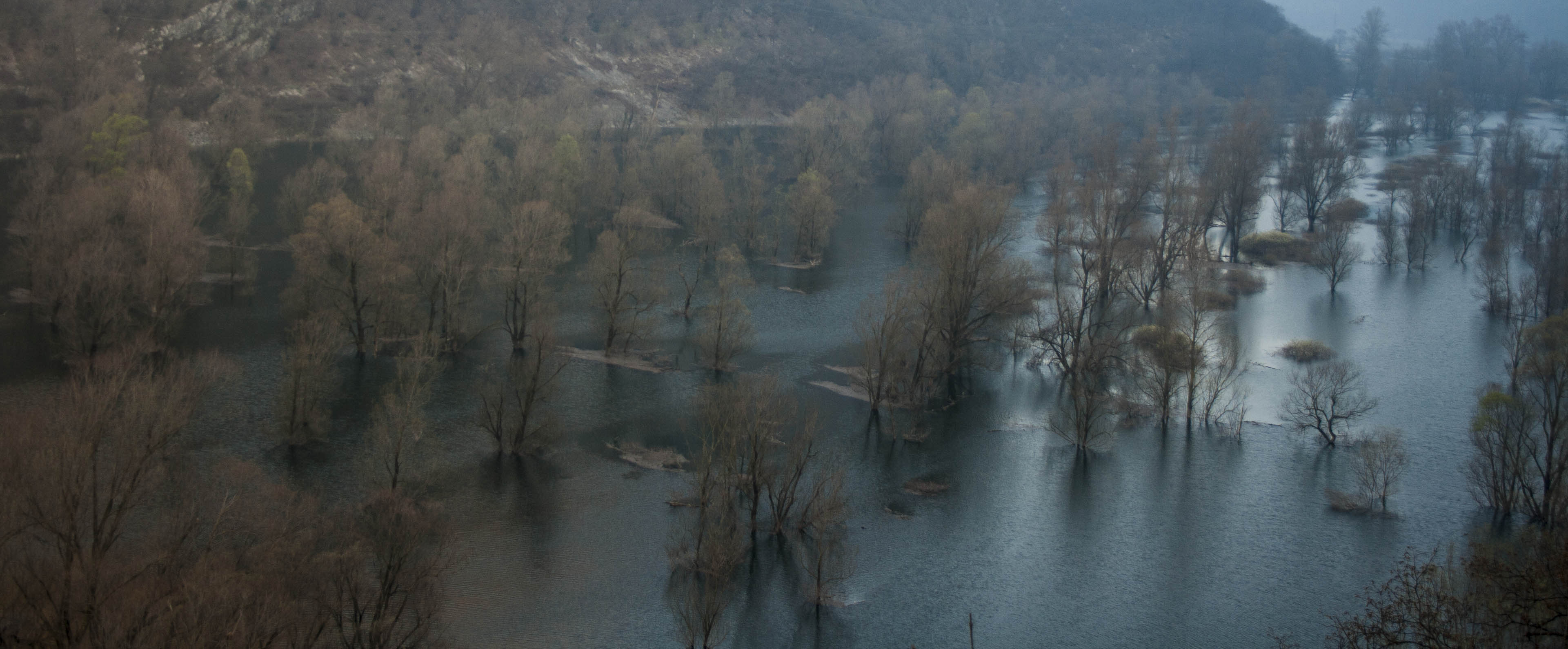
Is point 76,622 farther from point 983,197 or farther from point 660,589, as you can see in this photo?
point 983,197

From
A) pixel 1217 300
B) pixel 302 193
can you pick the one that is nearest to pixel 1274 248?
pixel 1217 300

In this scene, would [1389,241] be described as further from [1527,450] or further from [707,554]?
[707,554]

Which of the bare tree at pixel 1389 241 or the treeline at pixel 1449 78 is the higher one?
the treeline at pixel 1449 78

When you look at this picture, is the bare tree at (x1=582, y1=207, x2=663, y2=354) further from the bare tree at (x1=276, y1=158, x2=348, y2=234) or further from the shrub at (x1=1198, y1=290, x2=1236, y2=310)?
the shrub at (x1=1198, y1=290, x2=1236, y2=310)

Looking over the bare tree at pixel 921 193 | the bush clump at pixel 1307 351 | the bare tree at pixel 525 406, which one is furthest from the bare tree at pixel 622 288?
the bush clump at pixel 1307 351

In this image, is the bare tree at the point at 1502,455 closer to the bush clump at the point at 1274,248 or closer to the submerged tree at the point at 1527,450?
the submerged tree at the point at 1527,450

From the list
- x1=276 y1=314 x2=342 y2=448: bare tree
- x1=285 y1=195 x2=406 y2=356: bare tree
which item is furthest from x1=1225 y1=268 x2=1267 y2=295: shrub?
x1=276 y1=314 x2=342 y2=448: bare tree
